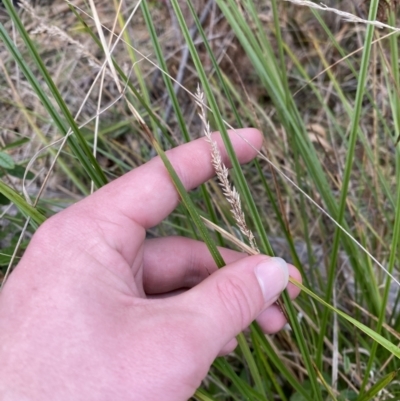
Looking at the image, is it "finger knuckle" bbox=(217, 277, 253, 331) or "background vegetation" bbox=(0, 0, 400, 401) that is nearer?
"finger knuckle" bbox=(217, 277, 253, 331)

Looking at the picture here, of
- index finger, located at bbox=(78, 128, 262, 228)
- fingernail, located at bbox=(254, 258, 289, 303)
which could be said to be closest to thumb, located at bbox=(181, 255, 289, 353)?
fingernail, located at bbox=(254, 258, 289, 303)

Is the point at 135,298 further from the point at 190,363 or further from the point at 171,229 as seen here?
the point at 171,229

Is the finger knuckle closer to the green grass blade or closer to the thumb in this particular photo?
the thumb

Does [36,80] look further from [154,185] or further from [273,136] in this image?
[273,136]

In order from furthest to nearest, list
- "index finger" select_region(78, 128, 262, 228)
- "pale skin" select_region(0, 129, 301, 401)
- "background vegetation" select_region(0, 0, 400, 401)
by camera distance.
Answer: "background vegetation" select_region(0, 0, 400, 401) < "index finger" select_region(78, 128, 262, 228) < "pale skin" select_region(0, 129, 301, 401)

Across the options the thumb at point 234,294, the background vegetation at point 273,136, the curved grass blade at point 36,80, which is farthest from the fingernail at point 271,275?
the curved grass blade at point 36,80

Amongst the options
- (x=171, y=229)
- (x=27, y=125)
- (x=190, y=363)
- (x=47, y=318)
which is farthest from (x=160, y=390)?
(x=27, y=125)

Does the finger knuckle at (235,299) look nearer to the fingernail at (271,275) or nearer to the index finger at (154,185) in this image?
the fingernail at (271,275)
